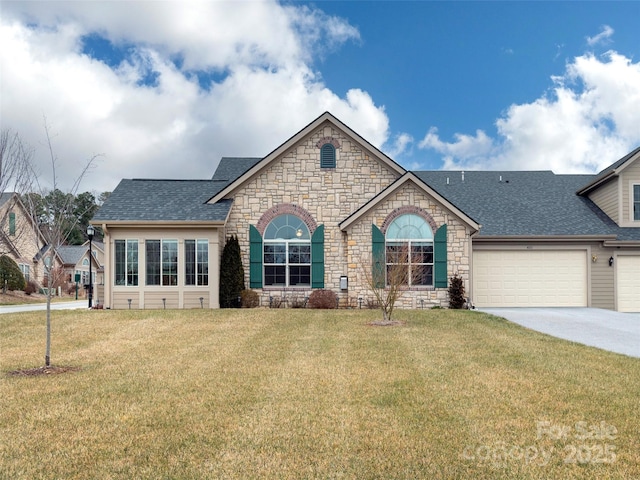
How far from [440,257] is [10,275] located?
88.6ft

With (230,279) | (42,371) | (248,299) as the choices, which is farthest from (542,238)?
(42,371)

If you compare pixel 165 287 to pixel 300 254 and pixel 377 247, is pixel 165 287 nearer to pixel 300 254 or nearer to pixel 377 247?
pixel 300 254

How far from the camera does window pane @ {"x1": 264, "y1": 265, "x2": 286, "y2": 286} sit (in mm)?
17828

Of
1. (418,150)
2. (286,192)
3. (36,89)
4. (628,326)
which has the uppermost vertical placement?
(418,150)

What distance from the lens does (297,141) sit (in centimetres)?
1803

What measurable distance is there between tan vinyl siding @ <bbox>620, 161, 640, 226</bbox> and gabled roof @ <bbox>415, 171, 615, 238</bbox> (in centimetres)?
87

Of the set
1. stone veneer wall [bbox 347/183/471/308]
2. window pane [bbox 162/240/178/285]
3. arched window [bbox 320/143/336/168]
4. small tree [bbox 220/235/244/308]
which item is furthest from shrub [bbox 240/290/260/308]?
arched window [bbox 320/143/336/168]

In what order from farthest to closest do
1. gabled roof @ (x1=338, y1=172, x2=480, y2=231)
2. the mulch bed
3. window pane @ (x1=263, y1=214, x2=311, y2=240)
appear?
window pane @ (x1=263, y1=214, x2=311, y2=240) < gabled roof @ (x1=338, y1=172, x2=480, y2=231) < the mulch bed

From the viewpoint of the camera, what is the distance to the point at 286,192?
59.3 ft

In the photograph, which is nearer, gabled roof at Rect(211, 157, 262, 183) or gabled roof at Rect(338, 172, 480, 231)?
gabled roof at Rect(338, 172, 480, 231)

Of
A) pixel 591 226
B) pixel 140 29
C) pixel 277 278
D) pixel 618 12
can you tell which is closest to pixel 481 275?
pixel 591 226

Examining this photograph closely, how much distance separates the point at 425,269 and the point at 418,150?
541 inches

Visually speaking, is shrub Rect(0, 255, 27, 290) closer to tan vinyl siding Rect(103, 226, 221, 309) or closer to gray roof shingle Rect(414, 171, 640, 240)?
tan vinyl siding Rect(103, 226, 221, 309)

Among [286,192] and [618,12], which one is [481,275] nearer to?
[286,192]
